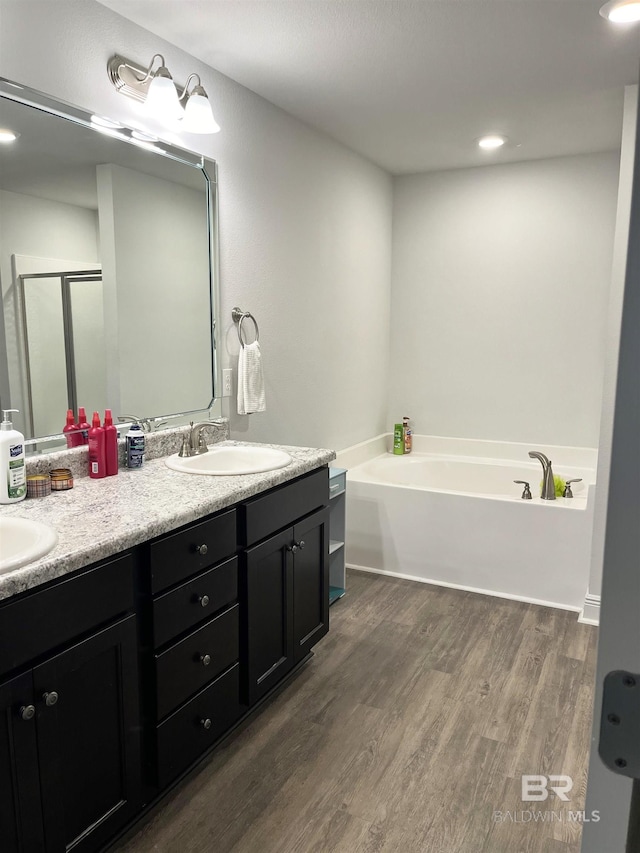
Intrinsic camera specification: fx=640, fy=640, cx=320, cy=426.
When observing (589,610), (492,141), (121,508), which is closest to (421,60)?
(492,141)

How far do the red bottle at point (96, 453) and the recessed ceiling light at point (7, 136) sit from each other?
832 mm

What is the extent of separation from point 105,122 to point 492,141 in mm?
2168

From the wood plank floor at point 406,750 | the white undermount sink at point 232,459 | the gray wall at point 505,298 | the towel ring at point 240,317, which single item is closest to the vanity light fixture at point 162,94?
the towel ring at point 240,317

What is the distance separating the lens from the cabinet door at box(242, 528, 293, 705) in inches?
80.4

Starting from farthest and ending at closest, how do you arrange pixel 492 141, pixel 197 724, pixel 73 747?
1. pixel 492 141
2. pixel 197 724
3. pixel 73 747

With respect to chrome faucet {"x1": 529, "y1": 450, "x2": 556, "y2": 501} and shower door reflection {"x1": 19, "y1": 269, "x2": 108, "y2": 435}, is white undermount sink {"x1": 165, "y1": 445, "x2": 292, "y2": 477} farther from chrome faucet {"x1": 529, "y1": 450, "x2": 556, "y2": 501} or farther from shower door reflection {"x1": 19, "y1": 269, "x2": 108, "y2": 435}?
chrome faucet {"x1": 529, "y1": 450, "x2": 556, "y2": 501}

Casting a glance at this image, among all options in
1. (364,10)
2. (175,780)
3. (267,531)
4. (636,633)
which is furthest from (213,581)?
(364,10)

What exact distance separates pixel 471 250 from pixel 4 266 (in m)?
2.99

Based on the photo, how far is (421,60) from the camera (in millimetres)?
2428

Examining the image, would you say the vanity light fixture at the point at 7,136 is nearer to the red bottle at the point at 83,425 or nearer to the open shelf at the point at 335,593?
the red bottle at the point at 83,425

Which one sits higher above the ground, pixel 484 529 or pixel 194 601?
pixel 194 601

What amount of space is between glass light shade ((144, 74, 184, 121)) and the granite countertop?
3.97 ft

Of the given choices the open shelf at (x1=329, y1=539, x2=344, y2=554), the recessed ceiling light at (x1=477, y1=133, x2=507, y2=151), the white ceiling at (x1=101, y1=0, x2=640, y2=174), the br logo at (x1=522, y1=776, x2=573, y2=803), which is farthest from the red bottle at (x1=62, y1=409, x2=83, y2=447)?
the recessed ceiling light at (x1=477, y1=133, x2=507, y2=151)

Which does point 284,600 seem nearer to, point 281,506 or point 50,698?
point 281,506
